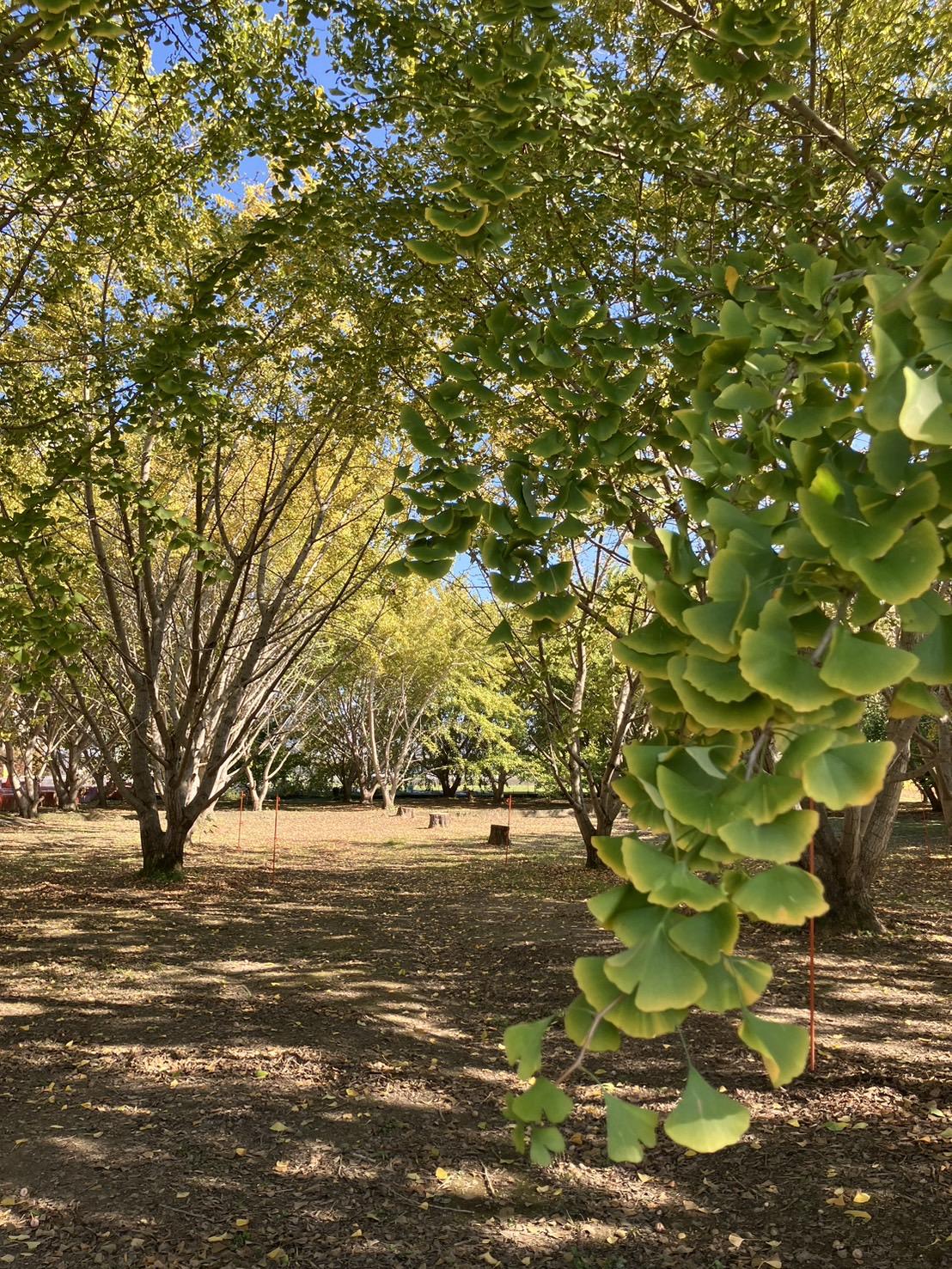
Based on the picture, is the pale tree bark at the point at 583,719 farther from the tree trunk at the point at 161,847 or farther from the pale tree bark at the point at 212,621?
the tree trunk at the point at 161,847

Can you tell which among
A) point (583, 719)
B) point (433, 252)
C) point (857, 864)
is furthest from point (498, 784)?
point (433, 252)

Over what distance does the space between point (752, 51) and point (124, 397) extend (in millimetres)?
4833

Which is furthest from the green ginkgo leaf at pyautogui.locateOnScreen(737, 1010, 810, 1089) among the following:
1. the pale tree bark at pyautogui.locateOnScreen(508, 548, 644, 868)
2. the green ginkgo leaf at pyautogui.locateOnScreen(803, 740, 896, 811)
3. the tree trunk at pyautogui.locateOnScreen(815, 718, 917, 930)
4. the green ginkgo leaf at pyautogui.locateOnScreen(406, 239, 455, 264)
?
the pale tree bark at pyautogui.locateOnScreen(508, 548, 644, 868)

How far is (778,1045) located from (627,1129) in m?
0.17

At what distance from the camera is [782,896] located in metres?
0.82

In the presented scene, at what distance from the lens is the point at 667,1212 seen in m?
3.67

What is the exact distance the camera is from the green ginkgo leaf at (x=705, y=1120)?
2.62 feet

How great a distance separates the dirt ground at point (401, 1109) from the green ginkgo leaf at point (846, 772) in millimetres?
3323

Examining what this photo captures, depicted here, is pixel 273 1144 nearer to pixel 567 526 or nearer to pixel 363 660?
pixel 567 526

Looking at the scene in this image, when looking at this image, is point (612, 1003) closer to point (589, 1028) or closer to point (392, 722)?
point (589, 1028)

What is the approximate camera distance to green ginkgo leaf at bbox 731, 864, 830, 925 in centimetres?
80

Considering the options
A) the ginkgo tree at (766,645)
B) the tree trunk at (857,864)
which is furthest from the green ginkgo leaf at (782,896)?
the tree trunk at (857,864)

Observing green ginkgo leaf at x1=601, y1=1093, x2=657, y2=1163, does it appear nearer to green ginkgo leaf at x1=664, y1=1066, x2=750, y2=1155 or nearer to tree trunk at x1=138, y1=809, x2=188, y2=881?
green ginkgo leaf at x1=664, y1=1066, x2=750, y2=1155

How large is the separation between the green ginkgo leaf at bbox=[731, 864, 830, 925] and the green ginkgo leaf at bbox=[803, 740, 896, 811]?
0.08 m
